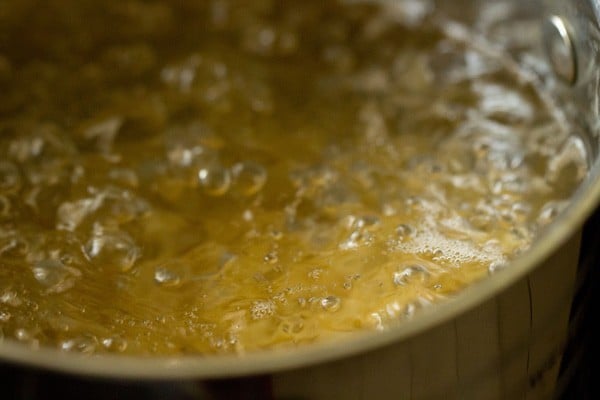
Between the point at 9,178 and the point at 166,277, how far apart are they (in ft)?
0.56

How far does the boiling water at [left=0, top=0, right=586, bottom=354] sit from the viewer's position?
0.52 m

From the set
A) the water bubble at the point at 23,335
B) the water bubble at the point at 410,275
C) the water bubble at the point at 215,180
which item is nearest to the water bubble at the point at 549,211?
the water bubble at the point at 410,275

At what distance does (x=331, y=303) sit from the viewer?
1.68ft

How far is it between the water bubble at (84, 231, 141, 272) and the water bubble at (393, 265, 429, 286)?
18 centimetres

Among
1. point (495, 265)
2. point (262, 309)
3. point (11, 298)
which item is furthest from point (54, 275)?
point (495, 265)

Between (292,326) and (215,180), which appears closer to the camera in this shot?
(292,326)

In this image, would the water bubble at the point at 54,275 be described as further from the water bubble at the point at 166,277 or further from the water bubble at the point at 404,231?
the water bubble at the point at 404,231

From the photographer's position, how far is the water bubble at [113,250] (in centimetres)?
56

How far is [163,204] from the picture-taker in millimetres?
627

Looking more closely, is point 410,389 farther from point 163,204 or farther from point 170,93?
point 170,93

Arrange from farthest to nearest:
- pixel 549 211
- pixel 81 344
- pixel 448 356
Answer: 1. pixel 549 211
2. pixel 81 344
3. pixel 448 356

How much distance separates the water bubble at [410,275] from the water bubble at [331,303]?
4 cm

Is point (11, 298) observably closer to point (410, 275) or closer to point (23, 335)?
point (23, 335)

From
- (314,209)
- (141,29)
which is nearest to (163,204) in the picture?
(314,209)
